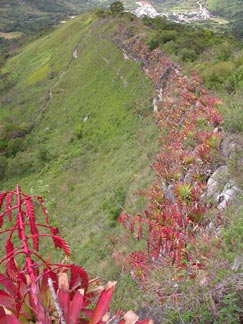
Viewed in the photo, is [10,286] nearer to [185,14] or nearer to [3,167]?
[3,167]

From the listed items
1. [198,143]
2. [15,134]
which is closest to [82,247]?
[198,143]

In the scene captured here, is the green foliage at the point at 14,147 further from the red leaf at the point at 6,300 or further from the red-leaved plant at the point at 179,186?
the red leaf at the point at 6,300

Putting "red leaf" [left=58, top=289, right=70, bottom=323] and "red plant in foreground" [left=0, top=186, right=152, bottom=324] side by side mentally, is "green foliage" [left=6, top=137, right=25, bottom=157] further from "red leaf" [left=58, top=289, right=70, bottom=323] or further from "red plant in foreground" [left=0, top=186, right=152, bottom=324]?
"red leaf" [left=58, top=289, right=70, bottom=323]

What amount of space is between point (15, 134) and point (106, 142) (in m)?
11.3

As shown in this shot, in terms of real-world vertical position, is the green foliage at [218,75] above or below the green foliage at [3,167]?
above

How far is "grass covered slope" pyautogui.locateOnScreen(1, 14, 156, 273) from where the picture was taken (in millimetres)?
15977

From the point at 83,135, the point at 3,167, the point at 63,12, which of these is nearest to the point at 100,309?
the point at 83,135

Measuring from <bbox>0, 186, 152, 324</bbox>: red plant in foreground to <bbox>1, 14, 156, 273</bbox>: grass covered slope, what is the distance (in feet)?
27.9

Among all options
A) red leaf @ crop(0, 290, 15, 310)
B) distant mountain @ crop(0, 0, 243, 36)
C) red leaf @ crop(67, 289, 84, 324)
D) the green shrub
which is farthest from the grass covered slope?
distant mountain @ crop(0, 0, 243, 36)

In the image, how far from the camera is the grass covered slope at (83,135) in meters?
16.0

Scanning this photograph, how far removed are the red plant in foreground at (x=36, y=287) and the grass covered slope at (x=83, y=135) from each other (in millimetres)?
8518

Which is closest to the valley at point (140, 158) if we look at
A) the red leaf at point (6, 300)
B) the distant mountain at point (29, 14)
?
the red leaf at point (6, 300)

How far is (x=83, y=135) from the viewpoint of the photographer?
2706cm

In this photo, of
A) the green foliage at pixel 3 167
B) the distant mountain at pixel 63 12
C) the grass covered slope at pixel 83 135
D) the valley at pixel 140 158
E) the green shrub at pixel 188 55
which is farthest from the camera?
the distant mountain at pixel 63 12
